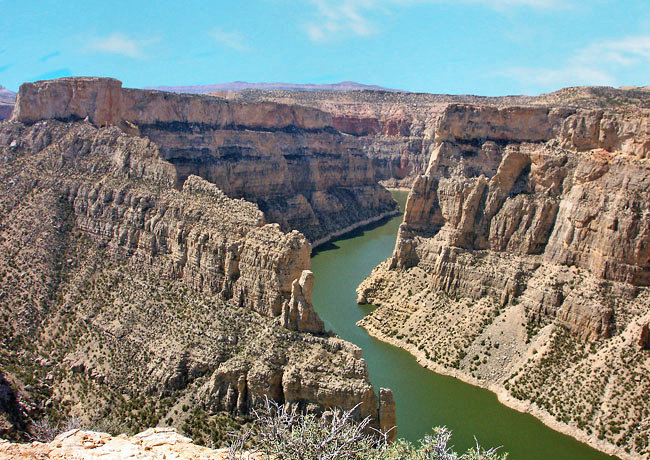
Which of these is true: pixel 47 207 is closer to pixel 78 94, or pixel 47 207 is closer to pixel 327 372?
pixel 78 94

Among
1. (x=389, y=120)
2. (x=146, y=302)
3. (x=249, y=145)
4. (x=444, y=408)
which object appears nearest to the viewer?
(x=146, y=302)

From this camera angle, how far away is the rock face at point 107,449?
65.0 feet

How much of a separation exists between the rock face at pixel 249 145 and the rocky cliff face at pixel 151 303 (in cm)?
1123

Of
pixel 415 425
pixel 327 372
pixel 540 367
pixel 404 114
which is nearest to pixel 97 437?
pixel 327 372

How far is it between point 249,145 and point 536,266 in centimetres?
5403

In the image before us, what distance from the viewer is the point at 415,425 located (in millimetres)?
37469

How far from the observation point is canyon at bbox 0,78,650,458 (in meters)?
32.3

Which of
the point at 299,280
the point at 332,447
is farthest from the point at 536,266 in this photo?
the point at 332,447

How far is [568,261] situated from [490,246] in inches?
295

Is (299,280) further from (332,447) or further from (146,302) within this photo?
(332,447)

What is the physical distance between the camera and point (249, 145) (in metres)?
92.6

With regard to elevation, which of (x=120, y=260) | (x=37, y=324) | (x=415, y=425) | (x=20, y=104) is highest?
(x=20, y=104)

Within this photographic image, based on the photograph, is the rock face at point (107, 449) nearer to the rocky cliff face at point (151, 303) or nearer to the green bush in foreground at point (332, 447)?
the green bush in foreground at point (332, 447)

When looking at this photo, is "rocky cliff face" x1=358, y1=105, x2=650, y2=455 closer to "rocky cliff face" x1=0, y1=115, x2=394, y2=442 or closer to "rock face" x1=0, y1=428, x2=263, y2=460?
"rocky cliff face" x1=0, y1=115, x2=394, y2=442
